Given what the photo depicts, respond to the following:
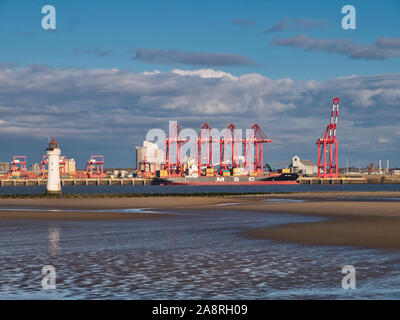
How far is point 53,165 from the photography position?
6988cm

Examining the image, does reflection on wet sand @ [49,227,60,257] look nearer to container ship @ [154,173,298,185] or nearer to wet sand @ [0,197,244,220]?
wet sand @ [0,197,244,220]

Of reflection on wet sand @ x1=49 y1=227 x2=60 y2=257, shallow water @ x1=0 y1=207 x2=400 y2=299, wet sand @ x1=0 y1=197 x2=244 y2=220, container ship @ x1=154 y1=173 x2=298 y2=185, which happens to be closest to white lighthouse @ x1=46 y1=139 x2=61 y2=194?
wet sand @ x1=0 y1=197 x2=244 y2=220

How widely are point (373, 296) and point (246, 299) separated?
263cm

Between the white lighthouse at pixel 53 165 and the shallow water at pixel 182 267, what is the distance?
153 ft

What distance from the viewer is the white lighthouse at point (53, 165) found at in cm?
6919

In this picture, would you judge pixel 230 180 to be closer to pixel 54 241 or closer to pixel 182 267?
pixel 54 241

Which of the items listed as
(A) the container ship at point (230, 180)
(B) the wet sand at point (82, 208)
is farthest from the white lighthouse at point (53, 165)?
(A) the container ship at point (230, 180)

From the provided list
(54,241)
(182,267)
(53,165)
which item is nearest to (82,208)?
(54,241)

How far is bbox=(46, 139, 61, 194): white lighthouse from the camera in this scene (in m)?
69.2

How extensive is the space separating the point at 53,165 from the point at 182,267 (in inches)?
2305

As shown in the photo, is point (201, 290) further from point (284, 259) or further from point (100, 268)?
point (284, 259)

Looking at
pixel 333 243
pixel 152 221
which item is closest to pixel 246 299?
pixel 333 243
